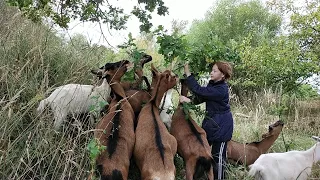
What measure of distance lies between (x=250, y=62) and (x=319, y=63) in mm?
2099

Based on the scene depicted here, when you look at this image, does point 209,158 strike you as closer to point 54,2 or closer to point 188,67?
point 188,67

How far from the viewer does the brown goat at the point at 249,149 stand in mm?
6402

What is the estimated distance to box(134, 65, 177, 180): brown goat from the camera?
4.70m

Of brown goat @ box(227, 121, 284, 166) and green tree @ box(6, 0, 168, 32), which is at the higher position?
green tree @ box(6, 0, 168, 32)

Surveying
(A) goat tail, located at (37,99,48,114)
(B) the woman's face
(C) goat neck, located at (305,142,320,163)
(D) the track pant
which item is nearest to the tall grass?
(A) goat tail, located at (37,99,48,114)

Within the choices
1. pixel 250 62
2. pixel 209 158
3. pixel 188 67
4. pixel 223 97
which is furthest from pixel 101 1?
pixel 250 62

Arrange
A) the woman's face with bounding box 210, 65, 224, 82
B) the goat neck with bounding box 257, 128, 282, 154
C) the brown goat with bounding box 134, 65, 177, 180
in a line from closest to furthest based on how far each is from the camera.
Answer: the brown goat with bounding box 134, 65, 177, 180 < the woman's face with bounding box 210, 65, 224, 82 < the goat neck with bounding box 257, 128, 282, 154

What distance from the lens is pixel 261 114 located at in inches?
399

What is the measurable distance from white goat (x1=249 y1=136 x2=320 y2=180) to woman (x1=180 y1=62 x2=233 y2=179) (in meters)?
0.49

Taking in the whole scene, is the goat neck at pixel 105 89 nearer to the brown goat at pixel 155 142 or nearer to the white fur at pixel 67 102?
the white fur at pixel 67 102

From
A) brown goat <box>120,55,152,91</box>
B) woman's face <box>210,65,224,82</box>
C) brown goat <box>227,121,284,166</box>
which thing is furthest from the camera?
brown goat <box>227,121,284,166</box>

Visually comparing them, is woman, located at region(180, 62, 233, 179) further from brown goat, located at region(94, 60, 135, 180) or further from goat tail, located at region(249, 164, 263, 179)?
brown goat, located at region(94, 60, 135, 180)

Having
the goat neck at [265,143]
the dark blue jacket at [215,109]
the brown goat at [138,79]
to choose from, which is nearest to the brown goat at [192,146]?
the dark blue jacket at [215,109]

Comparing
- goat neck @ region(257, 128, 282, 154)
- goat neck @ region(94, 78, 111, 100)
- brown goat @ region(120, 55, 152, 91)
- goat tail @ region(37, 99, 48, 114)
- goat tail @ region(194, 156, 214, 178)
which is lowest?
goat tail @ region(194, 156, 214, 178)
